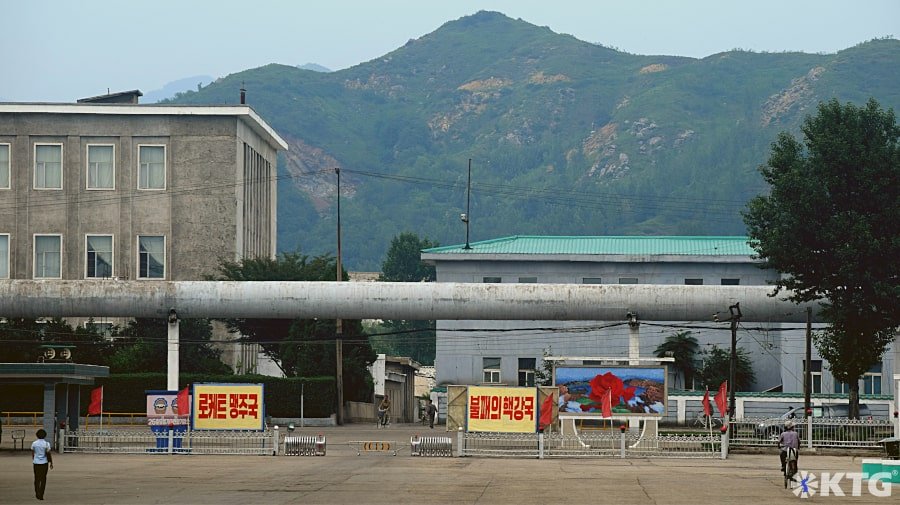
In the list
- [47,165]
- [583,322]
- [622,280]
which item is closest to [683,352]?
[583,322]

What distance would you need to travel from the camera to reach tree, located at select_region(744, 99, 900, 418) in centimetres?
5519

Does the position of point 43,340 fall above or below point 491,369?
above

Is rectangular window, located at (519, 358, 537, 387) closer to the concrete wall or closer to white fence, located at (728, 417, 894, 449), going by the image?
the concrete wall

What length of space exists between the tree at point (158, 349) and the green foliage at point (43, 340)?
0.97m

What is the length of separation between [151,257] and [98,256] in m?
3.73

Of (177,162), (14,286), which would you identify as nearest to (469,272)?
(177,162)

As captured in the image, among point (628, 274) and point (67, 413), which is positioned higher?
point (628, 274)

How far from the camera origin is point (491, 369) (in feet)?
296

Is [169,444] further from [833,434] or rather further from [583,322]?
[583,322]

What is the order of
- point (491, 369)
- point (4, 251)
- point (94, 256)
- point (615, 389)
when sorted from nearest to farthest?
point (615, 389) → point (491, 369) → point (94, 256) → point (4, 251)

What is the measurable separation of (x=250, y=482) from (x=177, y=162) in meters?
60.4

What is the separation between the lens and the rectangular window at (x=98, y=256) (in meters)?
91.9

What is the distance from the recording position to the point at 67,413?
49.3m

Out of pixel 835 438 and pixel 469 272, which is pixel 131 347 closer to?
pixel 469 272
